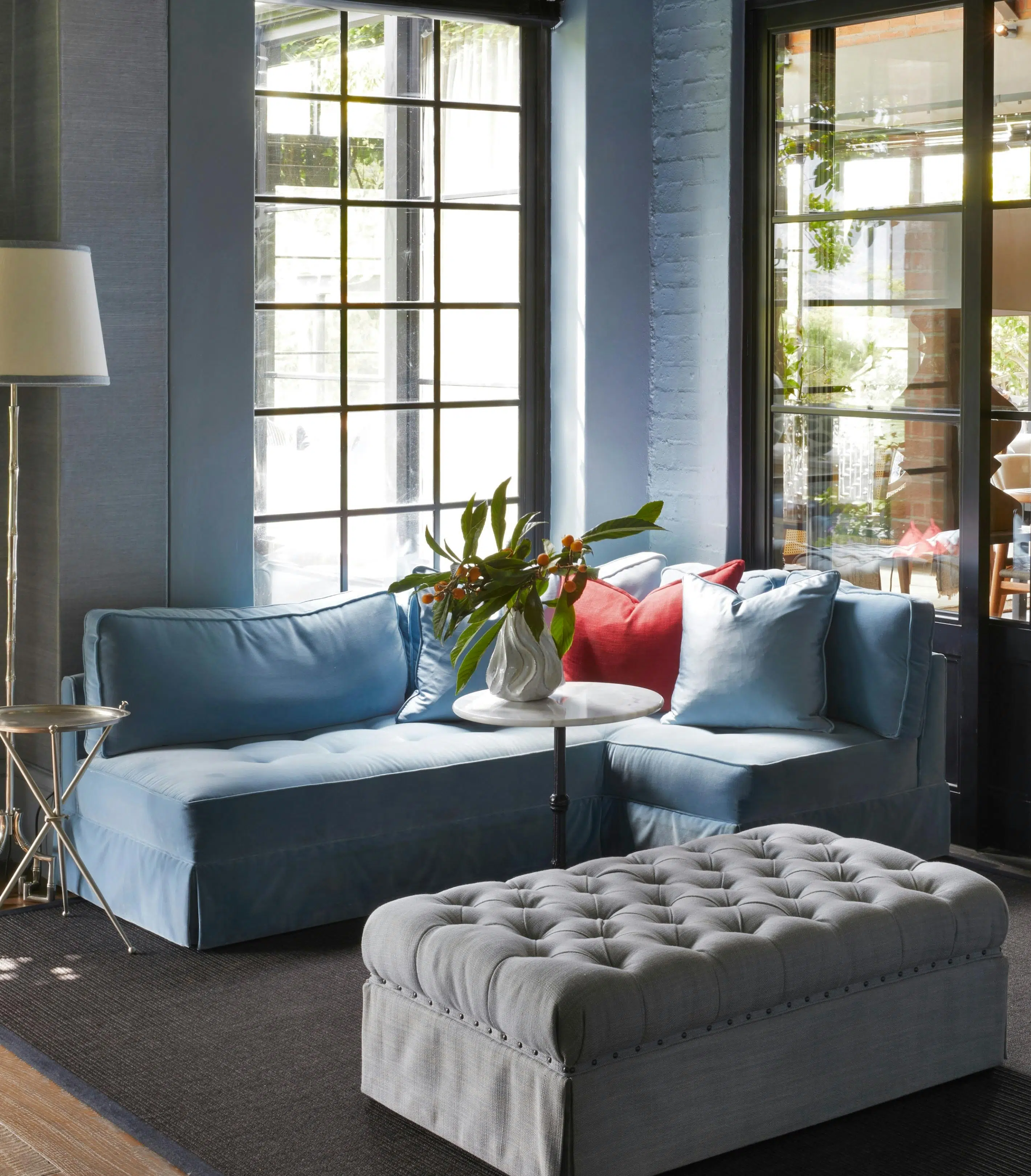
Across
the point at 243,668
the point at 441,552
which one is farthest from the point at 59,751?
the point at 441,552

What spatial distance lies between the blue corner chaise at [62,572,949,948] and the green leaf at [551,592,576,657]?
1.61ft

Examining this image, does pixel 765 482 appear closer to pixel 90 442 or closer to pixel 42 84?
pixel 90 442

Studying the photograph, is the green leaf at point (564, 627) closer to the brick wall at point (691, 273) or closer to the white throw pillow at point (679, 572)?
the white throw pillow at point (679, 572)

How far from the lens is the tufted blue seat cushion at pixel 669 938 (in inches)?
114

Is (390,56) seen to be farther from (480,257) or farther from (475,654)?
(475,654)

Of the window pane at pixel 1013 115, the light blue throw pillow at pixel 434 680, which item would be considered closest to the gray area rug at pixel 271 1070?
the light blue throw pillow at pixel 434 680

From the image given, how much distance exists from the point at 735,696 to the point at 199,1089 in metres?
2.11

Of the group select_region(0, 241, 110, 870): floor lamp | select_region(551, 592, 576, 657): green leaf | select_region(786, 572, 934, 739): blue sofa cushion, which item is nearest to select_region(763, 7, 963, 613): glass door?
select_region(786, 572, 934, 739): blue sofa cushion

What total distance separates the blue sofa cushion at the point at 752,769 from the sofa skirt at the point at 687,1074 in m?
1.16

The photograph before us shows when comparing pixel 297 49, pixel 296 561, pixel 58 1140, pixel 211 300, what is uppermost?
pixel 297 49

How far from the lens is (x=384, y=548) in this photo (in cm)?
562

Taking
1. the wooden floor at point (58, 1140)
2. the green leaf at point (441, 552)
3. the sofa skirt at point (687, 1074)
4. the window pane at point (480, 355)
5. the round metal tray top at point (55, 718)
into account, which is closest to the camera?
the sofa skirt at point (687, 1074)

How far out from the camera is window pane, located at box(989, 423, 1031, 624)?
5.02 meters

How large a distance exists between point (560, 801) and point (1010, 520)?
1.81 m
